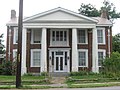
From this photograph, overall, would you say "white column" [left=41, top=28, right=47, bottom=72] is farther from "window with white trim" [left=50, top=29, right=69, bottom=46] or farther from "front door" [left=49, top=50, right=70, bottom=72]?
"window with white trim" [left=50, top=29, right=69, bottom=46]

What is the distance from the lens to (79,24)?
124 feet

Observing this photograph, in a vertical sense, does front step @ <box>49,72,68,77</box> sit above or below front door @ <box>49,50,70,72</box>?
below

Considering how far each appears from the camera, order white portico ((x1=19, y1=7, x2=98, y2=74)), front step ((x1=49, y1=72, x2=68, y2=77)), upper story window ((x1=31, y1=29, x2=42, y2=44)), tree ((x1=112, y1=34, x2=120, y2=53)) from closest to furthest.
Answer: front step ((x1=49, y1=72, x2=68, y2=77))
white portico ((x1=19, y1=7, x2=98, y2=74))
upper story window ((x1=31, y1=29, x2=42, y2=44))
tree ((x1=112, y1=34, x2=120, y2=53))

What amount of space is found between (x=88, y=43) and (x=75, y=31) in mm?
3445

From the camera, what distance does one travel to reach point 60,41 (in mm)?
39750

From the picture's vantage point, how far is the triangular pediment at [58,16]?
37500 mm

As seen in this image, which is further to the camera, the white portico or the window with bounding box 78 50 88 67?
the window with bounding box 78 50 88 67

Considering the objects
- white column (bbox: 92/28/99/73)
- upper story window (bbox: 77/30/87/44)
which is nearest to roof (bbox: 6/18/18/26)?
upper story window (bbox: 77/30/87/44)

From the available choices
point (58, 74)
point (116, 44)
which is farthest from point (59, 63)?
point (116, 44)

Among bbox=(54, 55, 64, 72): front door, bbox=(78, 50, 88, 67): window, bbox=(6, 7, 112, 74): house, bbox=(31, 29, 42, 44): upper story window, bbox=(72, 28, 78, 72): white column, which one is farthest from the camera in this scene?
bbox=(31, 29, 42, 44): upper story window

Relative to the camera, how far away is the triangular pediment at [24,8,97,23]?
123 ft

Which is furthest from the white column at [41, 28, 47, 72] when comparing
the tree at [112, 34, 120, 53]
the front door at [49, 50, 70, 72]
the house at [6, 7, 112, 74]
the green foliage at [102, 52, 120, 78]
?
the tree at [112, 34, 120, 53]

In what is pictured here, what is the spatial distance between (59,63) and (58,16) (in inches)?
251

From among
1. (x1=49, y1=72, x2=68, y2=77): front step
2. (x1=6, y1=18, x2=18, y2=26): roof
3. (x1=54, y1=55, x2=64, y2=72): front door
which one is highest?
(x1=6, y1=18, x2=18, y2=26): roof
